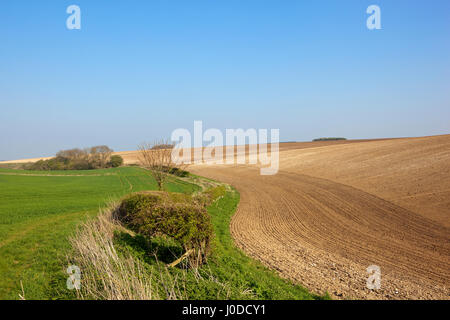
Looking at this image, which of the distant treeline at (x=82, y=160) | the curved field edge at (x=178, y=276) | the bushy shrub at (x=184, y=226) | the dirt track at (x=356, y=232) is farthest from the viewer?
the distant treeline at (x=82, y=160)

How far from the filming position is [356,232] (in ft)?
47.8

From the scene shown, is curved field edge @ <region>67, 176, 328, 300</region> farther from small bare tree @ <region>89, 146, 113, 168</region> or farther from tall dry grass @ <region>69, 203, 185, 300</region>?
small bare tree @ <region>89, 146, 113, 168</region>

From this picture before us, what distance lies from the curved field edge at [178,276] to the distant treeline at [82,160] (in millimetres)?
64373

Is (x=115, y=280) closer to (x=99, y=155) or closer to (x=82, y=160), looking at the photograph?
(x=99, y=155)

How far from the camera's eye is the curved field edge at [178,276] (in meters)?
6.26

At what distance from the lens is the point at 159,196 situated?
13219mm

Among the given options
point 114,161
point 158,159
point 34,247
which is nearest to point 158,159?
point 158,159

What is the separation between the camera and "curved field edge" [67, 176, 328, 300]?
246 inches

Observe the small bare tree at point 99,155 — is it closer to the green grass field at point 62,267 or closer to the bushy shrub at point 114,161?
the bushy shrub at point 114,161

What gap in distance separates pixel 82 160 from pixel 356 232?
71.9 meters

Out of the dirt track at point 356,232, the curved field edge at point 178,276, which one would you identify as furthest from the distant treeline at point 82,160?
the curved field edge at point 178,276

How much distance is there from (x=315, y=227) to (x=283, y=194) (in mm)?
10579

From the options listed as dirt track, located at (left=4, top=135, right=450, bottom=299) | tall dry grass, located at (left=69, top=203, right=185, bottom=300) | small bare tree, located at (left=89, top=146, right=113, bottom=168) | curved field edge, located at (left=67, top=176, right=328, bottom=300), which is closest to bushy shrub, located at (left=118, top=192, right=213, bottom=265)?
curved field edge, located at (left=67, top=176, right=328, bottom=300)
